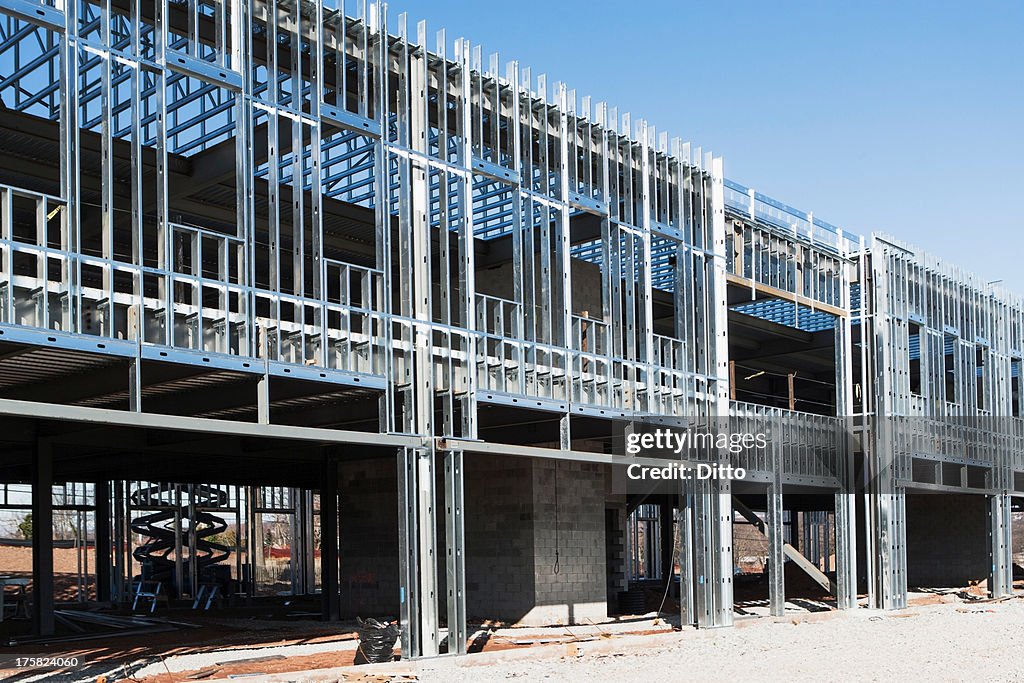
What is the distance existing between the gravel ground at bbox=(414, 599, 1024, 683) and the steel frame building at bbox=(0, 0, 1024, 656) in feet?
3.96

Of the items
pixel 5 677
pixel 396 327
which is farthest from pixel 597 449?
pixel 5 677

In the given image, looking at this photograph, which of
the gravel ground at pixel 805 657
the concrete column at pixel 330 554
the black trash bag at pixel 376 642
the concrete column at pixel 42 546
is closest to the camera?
the gravel ground at pixel 805 657

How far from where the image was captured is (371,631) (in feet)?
55.0

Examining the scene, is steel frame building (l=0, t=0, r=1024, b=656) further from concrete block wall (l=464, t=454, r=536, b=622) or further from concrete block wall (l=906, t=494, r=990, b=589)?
concrete block wall (l=906, t=494, r=990, b=589)

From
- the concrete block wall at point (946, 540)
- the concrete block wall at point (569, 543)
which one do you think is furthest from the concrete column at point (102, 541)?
the concrete block wall at point (946, 540)

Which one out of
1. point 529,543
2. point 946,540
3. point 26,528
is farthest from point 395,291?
point 26,528

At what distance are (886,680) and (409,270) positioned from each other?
8.83 metres

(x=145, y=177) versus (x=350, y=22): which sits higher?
(x=350, y=22)

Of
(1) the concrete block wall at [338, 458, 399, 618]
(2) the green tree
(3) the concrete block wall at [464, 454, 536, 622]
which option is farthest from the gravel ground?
(2) the green tree

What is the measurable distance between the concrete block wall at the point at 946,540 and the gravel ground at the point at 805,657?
47.6 ft

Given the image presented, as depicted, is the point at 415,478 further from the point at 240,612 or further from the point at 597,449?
the point at 240,612

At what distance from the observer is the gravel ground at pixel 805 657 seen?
1616 cm

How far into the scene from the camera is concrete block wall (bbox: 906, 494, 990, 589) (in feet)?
128

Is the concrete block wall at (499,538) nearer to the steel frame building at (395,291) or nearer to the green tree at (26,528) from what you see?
the steel frame building at (395,291)
